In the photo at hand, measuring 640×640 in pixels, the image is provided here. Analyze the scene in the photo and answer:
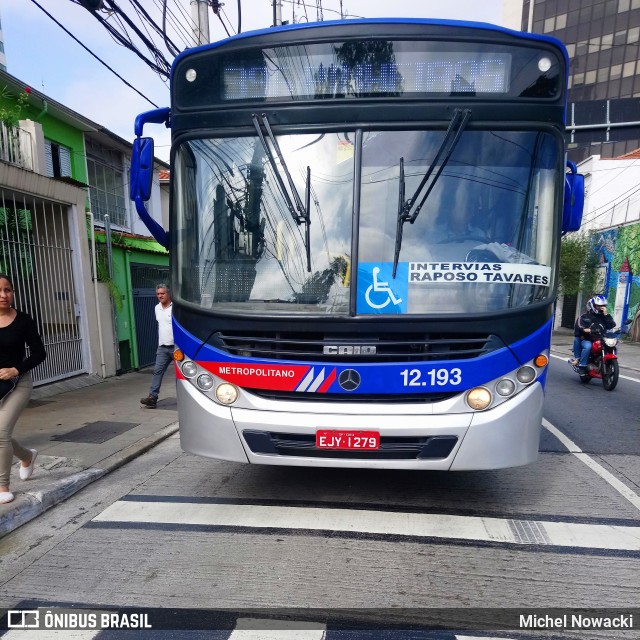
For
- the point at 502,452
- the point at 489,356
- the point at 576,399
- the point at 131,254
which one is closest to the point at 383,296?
the point at 489,356

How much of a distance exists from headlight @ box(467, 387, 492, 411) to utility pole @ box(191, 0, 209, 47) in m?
7.93

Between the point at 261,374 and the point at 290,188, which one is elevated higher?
the point at 290,188

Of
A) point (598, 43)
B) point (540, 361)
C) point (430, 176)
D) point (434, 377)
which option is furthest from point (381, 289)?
point (598, 43)

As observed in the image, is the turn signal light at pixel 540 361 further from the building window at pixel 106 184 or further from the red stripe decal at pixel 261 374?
the building window at pixel 106 184

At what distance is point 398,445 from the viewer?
338cm

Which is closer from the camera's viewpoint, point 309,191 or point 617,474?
point 309,191

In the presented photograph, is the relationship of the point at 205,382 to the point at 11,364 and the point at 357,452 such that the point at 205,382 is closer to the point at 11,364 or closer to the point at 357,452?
the point at 357,452

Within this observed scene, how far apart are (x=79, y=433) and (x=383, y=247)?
4755 mm

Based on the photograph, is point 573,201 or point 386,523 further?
point 573,201

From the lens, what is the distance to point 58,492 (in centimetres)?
421

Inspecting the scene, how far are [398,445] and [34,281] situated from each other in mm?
7519

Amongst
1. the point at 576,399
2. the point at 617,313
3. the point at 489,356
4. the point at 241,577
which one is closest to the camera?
the point at 241,577

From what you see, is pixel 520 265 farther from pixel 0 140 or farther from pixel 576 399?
pixel 0 140

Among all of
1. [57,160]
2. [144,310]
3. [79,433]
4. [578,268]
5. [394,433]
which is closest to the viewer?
[394,433]
